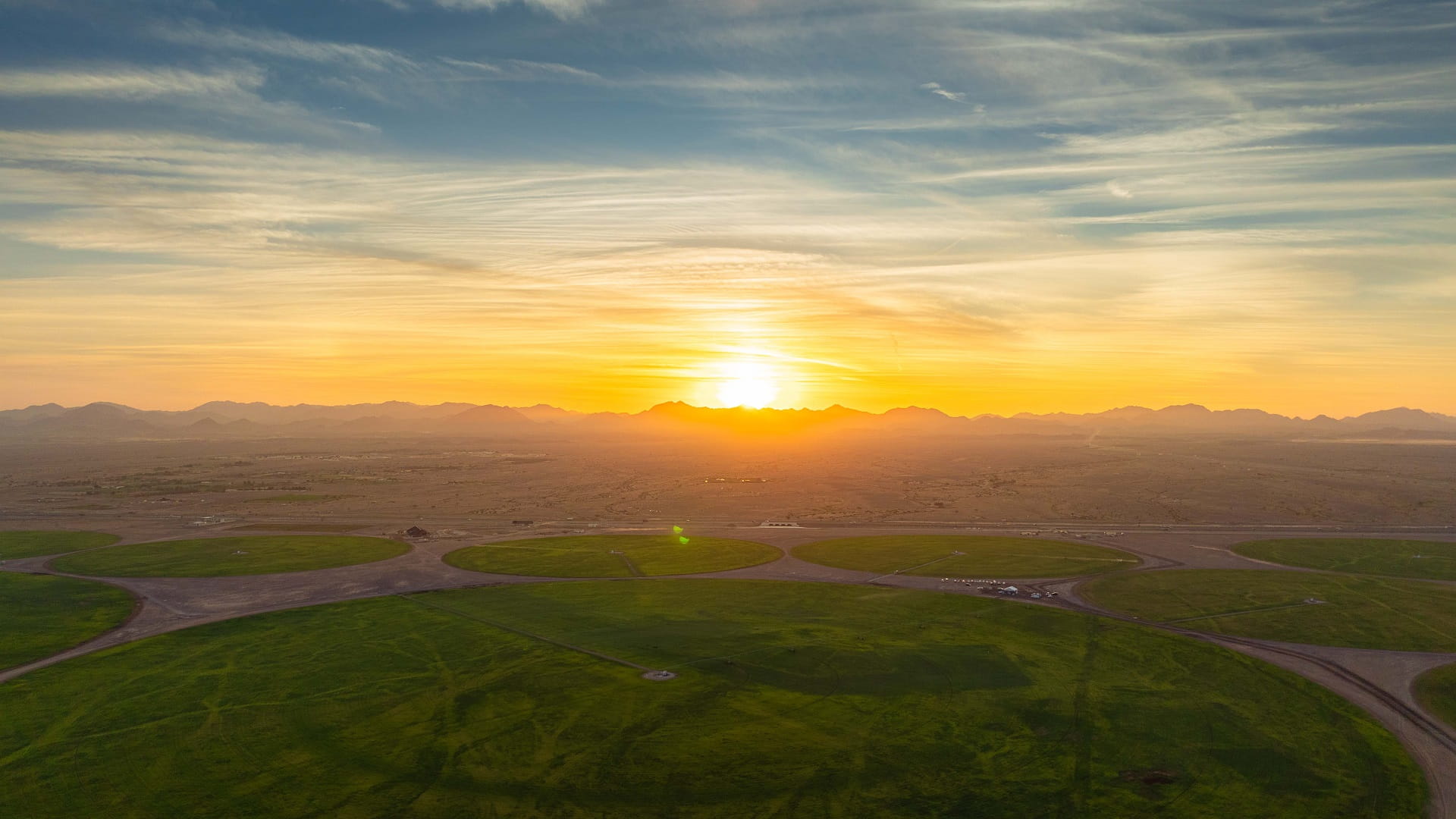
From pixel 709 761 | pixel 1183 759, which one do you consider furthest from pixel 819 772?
pixel 1183 759

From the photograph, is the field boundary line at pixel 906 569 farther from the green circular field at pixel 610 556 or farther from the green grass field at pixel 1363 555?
the green grass field at pixel 1363 555

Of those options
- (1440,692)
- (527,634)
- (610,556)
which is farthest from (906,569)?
(1440,692)

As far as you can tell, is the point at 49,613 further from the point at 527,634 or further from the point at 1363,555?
the point at 1363,555

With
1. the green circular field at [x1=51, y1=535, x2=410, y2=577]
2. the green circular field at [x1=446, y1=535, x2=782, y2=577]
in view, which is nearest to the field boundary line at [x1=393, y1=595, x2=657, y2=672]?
the green circular field at [x1=446, y1=535, x2=782, y2=577]

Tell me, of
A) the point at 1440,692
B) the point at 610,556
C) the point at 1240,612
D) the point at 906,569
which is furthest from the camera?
the point at 610,556

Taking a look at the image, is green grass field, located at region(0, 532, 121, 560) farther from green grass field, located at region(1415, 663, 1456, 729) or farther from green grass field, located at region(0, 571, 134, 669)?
green grass field, located at region(1415, 663, 1456, 729)

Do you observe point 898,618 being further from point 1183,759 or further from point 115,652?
point 115,652

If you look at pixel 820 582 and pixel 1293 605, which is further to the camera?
pixel 820 582
